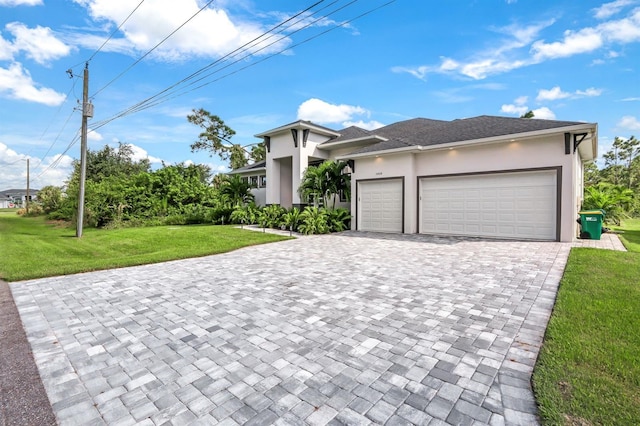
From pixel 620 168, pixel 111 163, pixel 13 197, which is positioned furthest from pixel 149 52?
pixel 13 197

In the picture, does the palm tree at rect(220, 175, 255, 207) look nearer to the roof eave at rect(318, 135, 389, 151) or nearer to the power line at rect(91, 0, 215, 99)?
the roof eave at rect(318, 135, 389, 151)

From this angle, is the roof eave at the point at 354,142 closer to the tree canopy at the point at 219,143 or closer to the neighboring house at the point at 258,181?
the neighboring house at the point at 258,181

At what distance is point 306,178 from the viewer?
14000mm

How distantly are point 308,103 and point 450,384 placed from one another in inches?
1009

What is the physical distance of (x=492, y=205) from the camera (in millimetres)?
10172

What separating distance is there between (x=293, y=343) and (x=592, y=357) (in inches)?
100

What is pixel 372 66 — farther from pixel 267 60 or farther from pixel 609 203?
pixel 609 203

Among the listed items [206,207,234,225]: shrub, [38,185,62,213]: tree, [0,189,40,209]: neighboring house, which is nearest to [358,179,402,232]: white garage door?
[206,207,234,225]: shrub

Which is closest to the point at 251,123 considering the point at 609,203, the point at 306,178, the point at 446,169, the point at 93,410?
the point at 306,178

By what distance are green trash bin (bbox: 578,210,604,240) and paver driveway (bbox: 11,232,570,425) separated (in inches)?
208

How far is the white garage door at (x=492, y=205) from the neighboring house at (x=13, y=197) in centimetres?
9045

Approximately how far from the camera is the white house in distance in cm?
897

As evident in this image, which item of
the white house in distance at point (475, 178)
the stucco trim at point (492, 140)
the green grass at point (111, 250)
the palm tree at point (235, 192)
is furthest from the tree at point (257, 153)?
the stucco trim at point (492, 140)

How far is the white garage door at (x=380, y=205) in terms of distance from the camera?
1214cm
